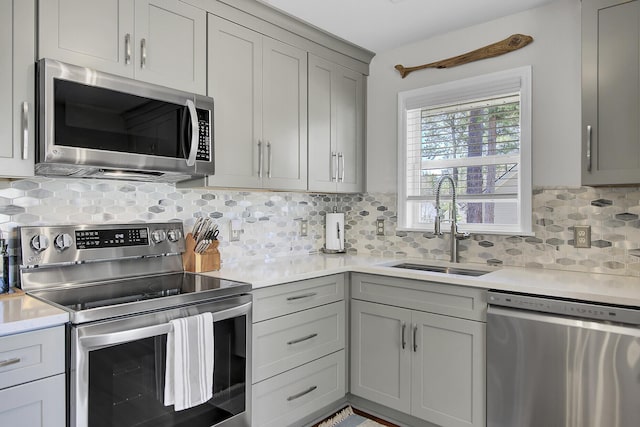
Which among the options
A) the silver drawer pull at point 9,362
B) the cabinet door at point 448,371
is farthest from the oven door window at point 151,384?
the cabinet door at point 448,371

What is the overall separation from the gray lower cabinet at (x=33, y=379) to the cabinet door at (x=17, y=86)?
0.63 metres

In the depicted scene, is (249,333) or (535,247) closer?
(249,333)

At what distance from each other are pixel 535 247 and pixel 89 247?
2.35 m

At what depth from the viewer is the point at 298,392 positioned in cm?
225

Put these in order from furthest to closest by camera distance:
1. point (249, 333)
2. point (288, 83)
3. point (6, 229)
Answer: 1. point (288, 83)
2. point (249, 333)
3. point (6, 229)

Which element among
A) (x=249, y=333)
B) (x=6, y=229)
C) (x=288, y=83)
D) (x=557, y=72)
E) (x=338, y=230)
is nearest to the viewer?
(x=6, y=229)

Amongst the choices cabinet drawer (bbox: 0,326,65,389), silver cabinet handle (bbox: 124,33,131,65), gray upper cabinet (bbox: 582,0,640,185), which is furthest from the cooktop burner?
gray upper cabinet (bbox: 582,0,640,185)

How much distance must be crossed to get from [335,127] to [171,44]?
1252 millimetres

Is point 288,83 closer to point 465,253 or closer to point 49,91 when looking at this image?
point 49,91

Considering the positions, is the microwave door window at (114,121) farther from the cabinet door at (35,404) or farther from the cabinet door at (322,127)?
the cabinet door at (322,127)

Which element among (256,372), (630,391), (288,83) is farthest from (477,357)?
(288,83)

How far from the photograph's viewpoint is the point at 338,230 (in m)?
3.21

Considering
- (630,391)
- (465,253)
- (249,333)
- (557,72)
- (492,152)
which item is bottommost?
(630,391)

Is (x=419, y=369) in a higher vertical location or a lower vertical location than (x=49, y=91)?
lower
